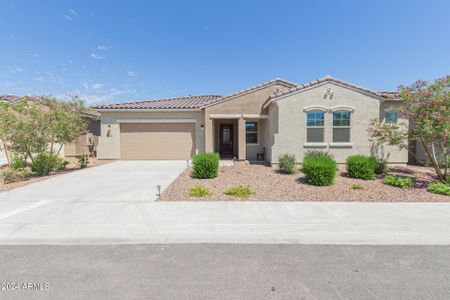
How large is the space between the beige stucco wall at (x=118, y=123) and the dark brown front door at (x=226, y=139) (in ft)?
5.30

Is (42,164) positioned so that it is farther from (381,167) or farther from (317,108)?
(381,167)

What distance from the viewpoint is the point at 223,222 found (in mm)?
4680

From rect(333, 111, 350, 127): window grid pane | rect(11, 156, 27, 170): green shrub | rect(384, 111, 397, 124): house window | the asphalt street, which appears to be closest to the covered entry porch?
rect(333, 111, 350, 127): window grid pane

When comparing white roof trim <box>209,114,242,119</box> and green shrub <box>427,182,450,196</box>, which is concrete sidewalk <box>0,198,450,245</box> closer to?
green shrub <box>427,182,450,196</box>

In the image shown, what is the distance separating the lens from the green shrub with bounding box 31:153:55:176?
9.97 meters

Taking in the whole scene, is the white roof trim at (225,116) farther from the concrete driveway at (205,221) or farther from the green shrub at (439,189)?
the green shrub at (439,189)

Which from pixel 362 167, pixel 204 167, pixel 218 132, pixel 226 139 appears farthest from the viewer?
pixel 226 139

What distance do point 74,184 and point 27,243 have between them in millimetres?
4813

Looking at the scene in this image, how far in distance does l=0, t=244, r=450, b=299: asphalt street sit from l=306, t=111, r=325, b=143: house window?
772 centimetres

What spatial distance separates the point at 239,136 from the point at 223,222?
27.7 feet

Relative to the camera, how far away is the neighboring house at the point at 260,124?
10.7 metres

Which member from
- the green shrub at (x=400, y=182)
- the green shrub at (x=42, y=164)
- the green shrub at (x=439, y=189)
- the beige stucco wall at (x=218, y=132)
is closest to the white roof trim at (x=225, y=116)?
the beige stucco wall at (x=218, y=132)

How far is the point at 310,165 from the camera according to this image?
7.79 metres

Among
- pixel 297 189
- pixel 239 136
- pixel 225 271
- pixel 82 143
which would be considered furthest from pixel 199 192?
pixel 82 143
